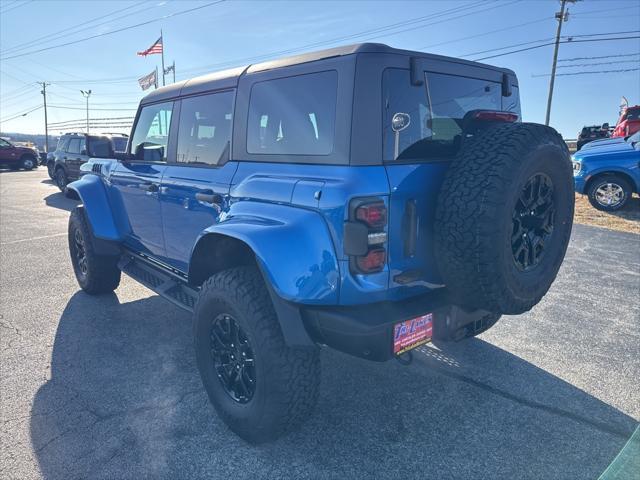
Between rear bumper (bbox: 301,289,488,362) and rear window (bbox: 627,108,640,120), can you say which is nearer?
rear bumper (bbox: 301,289,488,362)

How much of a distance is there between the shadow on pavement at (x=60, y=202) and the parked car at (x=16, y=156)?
12.8 meters

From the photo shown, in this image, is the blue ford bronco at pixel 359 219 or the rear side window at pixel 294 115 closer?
the blue ford bronco at pixel 359 219

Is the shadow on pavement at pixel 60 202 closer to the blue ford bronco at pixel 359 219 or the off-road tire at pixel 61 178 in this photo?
the off-road tire at pixel 61 178

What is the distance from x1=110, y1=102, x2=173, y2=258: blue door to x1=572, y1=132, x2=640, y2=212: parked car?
820 centimetres

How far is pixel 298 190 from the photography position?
7.23 feet

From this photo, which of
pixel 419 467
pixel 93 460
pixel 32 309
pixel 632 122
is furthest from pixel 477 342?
pixel 632 122

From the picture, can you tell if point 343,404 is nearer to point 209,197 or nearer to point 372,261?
point 372,261

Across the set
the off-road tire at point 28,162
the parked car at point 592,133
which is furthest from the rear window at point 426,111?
the off-road tire at point 28,162

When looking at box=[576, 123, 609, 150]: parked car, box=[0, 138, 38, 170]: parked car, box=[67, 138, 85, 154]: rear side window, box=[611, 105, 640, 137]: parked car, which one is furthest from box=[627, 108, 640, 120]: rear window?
box=[0, 138, 38, 170]: parked car

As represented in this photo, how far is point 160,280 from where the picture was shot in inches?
149

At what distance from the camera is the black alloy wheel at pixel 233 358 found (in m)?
2.46

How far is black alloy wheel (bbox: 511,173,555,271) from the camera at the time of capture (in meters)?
2.31

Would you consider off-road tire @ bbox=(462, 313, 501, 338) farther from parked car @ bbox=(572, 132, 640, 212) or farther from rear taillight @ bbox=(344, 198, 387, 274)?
parked car @ bbox=(572, 132, 640, 212)

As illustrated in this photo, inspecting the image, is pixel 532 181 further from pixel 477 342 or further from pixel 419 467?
pixel 477 342
